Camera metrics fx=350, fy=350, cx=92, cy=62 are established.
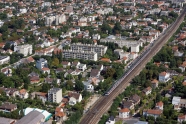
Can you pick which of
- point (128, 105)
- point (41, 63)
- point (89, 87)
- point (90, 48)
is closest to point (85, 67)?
point (41, 63)

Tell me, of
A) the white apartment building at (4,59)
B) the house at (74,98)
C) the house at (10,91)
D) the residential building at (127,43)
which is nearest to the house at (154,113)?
the house at (74,98)

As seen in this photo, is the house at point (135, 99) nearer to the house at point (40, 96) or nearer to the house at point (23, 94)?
the house at point (40, 96)

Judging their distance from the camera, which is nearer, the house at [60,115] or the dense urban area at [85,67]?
the house at [60,115]

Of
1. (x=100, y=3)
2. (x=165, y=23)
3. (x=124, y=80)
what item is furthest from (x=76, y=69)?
(x=100, y=3)

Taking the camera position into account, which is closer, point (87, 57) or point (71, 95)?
point (71, 95)

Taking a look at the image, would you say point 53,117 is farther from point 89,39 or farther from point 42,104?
point 89,39

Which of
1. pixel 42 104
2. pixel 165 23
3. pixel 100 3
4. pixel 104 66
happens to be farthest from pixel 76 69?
pixel 100 3

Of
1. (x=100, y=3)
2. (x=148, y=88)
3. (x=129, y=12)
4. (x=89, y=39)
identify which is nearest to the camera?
(x=148, y=88)

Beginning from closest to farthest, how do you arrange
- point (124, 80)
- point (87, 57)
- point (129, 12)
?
1. point (124, 80)
2. point (87, 57)
3. point (129, 12)
